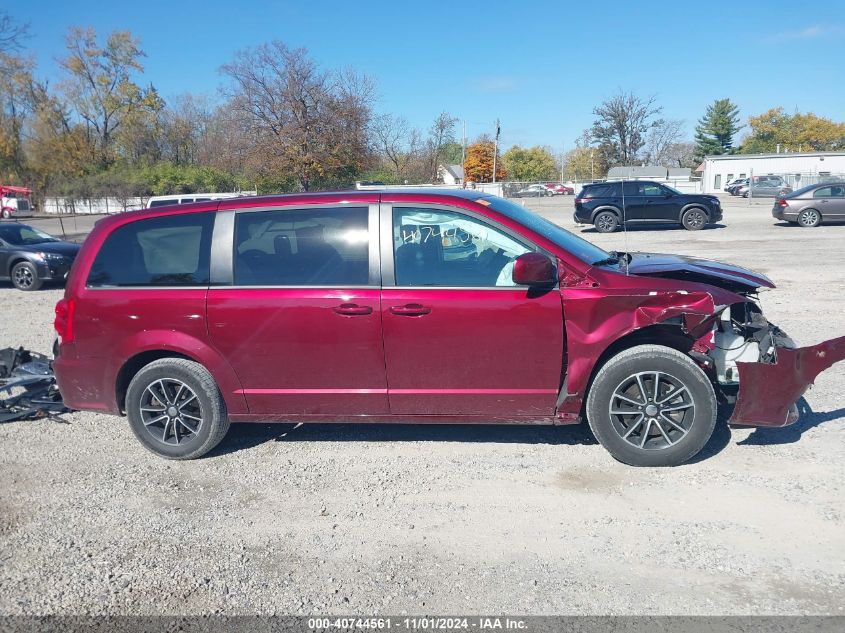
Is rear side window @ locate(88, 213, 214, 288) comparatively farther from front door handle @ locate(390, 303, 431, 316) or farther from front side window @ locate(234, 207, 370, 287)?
front door handle @ locate(390, 303, 431, 316)

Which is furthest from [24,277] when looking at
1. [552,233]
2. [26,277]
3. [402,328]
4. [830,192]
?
[830,192]

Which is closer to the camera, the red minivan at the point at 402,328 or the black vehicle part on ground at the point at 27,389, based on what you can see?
the red minivan at the point at 402,328

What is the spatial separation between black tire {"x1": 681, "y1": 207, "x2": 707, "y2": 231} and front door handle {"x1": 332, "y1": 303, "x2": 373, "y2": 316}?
2052 cm

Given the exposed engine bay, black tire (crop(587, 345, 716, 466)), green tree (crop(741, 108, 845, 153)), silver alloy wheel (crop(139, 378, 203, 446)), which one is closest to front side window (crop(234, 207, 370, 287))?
silver alloy wheel (crop(139, 378, 203, 446))

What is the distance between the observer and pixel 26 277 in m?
14.0

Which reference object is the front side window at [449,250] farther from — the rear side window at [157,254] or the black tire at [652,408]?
the rear side window at [157,254]

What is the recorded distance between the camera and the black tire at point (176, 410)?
477cm

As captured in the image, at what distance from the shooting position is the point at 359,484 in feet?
14.5

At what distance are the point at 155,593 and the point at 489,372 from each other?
7.64 feet

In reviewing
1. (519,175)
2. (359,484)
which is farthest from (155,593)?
(519,175)

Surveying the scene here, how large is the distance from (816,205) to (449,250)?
21883 mm

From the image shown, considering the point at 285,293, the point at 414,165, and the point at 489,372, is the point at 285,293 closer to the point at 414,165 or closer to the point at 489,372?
the point at 489,372

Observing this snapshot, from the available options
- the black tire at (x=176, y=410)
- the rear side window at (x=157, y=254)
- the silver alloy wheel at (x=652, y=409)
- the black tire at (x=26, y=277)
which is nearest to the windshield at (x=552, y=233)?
the silver alloy wheel at (x=652, y=409)

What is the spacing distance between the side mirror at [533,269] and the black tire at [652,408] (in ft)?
2.38
